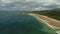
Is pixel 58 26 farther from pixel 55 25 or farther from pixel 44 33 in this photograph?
pixel 44 33

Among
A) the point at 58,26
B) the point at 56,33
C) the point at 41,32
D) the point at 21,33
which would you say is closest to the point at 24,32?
the point at 21,33

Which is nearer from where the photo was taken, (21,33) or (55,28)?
(21,33)

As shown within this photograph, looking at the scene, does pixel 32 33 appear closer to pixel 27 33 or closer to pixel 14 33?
pixel 27 33

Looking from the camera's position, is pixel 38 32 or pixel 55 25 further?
pixel 55 25

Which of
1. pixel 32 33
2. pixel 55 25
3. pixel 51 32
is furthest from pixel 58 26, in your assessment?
pixel 32 33

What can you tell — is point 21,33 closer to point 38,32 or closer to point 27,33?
point 27,33

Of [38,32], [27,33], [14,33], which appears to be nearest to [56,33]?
[38,32]

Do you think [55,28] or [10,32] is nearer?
[10,32]
